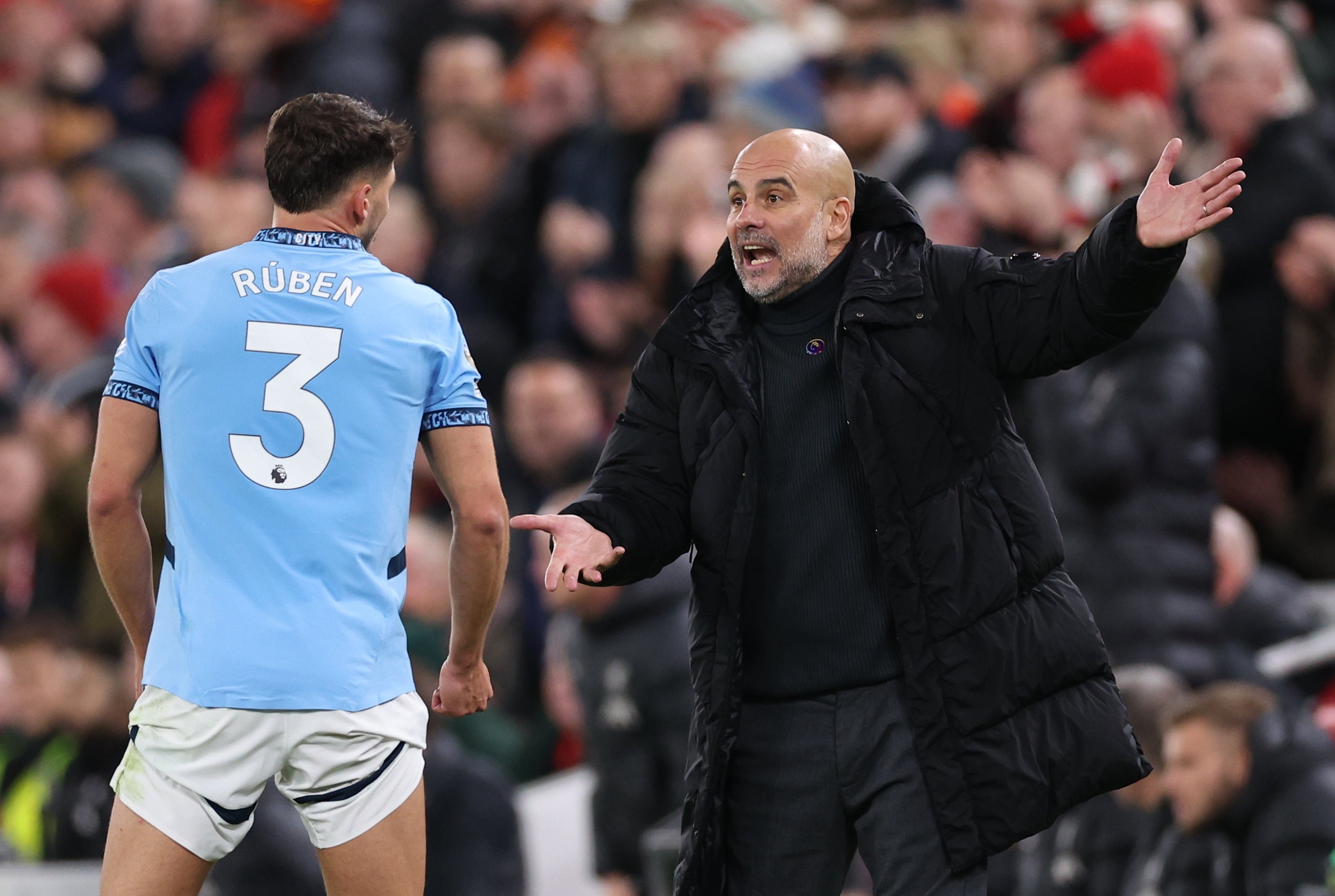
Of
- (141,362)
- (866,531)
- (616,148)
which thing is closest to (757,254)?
(866,531)

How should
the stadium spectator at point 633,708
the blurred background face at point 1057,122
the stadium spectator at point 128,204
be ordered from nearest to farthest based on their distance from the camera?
the stadium spectator at point 633,708
the blurred background face at point 1057,122
the stadium spectator at point 128,204

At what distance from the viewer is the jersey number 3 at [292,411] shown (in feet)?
13.6

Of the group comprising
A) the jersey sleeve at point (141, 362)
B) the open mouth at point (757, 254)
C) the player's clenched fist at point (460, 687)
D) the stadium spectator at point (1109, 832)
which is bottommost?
the stadium spectator at point (1109, 832)

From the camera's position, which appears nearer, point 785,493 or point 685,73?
point 785,493

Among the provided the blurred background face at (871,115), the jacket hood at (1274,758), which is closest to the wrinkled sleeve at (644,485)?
the jacket hood at (1274,758)

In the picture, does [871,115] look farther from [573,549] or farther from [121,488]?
[121,488]

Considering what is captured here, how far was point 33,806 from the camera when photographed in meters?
10.2

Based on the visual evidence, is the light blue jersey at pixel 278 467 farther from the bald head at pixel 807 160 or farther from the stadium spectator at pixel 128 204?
the stadium spectator at pixel 128 204

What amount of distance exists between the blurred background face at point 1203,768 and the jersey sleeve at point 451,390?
11.2ft

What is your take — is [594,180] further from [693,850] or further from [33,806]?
[693,850]

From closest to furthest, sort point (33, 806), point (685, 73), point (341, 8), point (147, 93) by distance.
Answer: point (33, 806), point (685, 73), point (341, 8), point (147, 93)

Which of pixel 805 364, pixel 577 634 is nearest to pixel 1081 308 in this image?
pixel 805 364

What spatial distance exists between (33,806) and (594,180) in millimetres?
4410

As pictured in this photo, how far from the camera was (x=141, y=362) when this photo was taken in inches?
167
